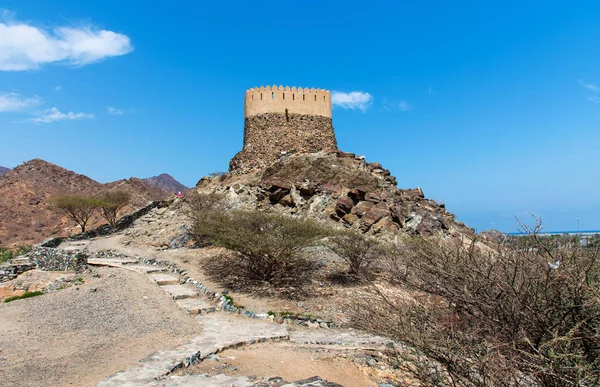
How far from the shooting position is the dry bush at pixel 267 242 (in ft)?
45.5

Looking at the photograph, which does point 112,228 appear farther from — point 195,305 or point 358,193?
point 195,305

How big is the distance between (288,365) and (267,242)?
6.56 m

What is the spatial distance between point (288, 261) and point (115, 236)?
16.2 meters

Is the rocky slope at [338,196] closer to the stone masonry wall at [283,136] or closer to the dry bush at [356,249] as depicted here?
the stone masonry wall at [283,136]

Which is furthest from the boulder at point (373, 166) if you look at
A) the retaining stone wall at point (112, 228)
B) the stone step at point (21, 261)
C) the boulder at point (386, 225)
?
the stone step at point (21, 261)

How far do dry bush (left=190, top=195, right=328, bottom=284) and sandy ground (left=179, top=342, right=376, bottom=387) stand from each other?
219 inches

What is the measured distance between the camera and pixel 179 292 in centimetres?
1264

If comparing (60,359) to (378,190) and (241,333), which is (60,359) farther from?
(378,190)

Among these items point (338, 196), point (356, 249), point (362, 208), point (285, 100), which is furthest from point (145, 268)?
point (285, 100)

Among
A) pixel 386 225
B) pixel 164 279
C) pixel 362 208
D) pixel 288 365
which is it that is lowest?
pixel 288 365

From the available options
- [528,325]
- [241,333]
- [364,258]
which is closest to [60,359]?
[241,333]

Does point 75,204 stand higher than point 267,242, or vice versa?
point 75,204

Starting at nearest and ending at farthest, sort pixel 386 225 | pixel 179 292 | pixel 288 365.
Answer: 1. pixel 288 365
2. pixel 179 292
3. pixel 386 225

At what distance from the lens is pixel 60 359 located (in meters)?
7.58
